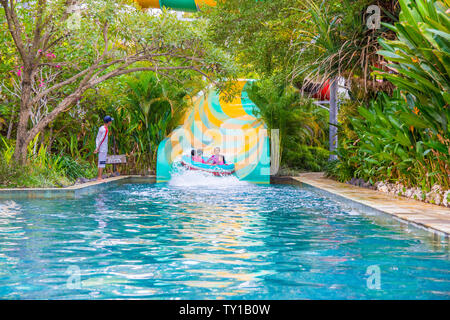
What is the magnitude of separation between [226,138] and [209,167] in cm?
867

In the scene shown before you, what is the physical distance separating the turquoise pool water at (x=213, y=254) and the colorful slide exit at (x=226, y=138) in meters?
6.90

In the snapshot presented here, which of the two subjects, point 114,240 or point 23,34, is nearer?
point 114,240

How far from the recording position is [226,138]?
27.4 meters

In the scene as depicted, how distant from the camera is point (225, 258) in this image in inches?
231

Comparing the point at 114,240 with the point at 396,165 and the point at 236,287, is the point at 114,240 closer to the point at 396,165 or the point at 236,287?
the point at 236,287

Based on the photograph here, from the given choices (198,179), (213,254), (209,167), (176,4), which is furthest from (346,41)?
(176,4)

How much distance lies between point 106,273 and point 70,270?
362 millimetres

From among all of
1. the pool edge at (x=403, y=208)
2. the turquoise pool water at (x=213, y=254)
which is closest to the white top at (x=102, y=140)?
the turquoise pool water at (x=213, y=254)

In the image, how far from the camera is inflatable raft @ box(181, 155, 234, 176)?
741 inches

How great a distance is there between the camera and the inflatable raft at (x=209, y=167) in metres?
18.8

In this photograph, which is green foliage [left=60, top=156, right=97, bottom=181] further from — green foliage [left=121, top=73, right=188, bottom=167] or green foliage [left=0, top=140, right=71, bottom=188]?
green foliage [left=121, top=73, right=188, bottom=167]

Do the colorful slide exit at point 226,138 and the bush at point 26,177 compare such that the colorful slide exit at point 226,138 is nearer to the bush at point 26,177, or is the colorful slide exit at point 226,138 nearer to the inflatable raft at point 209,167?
the inflatable raft at point 209,167

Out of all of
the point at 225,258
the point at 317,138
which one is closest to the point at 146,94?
the point at 317,138

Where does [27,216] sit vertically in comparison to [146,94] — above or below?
below
